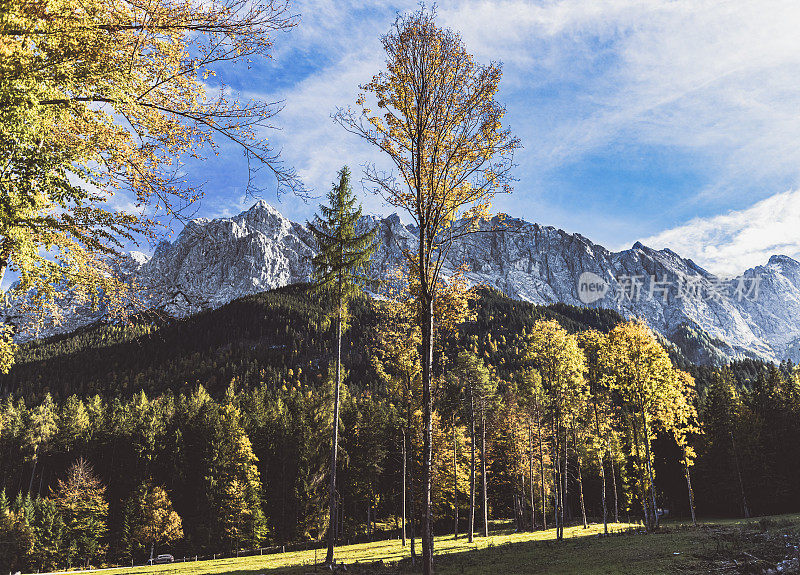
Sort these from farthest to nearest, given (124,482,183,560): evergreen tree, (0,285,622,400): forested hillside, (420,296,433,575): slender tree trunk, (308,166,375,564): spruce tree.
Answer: (0,285,622,400): forested hillside < (124,482,183,560): evergreen tree < (308,166,375,564): spruce tree < (420,296,433,575): slender tree trunk

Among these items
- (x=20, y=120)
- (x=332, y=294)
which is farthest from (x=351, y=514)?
(x=20, y=120)

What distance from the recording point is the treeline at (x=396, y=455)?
2728cm

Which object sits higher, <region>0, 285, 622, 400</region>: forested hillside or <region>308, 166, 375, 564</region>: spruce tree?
<region>0, 285, 622, 400</region>: forested hillside

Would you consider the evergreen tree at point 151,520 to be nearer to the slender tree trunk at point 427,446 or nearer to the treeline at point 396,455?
the treeline at point 396,455

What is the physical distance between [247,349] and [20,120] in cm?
18199

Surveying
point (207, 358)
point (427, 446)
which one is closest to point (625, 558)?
point (427, 446)

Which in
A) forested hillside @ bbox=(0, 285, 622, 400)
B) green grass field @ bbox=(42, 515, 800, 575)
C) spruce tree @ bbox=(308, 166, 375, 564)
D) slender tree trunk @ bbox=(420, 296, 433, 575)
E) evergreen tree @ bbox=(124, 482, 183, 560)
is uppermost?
forested hillside @ bbox=(0, 285, 622, 400)

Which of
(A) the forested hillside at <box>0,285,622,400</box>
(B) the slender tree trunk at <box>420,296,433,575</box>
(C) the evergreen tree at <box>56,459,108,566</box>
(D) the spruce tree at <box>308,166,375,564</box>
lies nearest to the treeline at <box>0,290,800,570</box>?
(C) the evergreen tree at <box>56,459,108,566</box>

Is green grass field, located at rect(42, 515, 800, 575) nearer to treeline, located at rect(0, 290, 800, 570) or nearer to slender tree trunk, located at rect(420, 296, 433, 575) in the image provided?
treeline, located at rect(0, 290, 800, 570)

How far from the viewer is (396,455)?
5122 cm

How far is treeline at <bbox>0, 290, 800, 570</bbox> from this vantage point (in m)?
27.3

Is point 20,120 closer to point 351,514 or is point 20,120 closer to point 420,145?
point 420,145

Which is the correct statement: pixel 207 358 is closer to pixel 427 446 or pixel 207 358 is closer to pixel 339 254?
pixel 339 254

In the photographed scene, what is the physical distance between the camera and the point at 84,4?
693 cm
